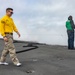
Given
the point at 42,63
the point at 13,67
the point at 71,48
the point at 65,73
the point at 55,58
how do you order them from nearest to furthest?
the point at 65,73, the point at 13,67, the point at 42,63, the point at 55,58, the point at 71,48

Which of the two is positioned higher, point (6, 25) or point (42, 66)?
point (6, 25)

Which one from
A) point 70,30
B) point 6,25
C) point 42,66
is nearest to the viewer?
point 6,25

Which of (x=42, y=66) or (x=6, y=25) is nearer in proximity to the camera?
(x=6, y=25)

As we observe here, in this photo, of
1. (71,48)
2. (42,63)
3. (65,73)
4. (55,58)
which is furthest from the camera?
(71,48)

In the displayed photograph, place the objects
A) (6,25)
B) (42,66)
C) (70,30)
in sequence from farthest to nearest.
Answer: (70,30)
(42,66)
(6,25)

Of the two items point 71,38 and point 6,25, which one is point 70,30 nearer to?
point 71,38

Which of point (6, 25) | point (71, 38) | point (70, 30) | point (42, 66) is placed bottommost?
point (42, 66)

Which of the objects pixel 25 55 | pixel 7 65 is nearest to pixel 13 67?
pixel 7 65

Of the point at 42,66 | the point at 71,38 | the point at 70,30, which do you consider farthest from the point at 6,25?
the point at 71,38

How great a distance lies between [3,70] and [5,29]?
132 cm

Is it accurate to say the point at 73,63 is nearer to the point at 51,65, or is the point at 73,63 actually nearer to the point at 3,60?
the point at 51,65

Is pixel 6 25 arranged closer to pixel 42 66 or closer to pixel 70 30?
pixel 42 66

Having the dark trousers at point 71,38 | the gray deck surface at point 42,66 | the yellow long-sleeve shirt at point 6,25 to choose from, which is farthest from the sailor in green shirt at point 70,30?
the yellow long-sleeve shirt at point 6,25

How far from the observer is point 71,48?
1848 cm
